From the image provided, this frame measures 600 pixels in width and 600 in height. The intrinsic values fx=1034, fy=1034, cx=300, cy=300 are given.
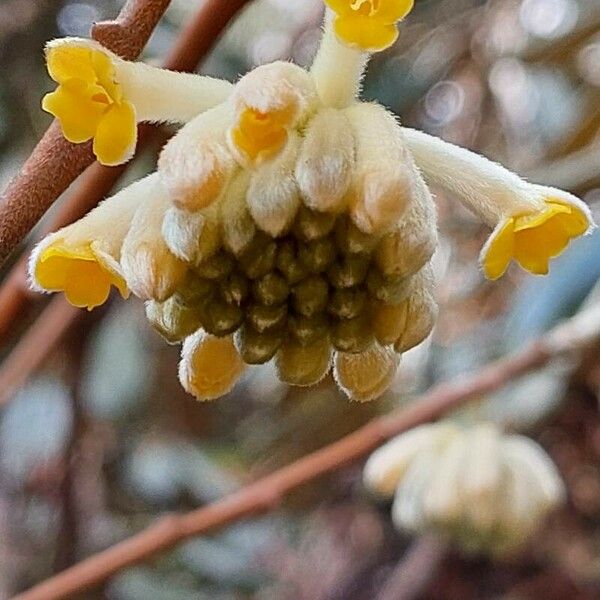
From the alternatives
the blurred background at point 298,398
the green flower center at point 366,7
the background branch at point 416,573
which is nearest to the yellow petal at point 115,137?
the green flower center at point 366,7

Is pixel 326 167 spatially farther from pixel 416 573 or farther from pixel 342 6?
pixel 416 573

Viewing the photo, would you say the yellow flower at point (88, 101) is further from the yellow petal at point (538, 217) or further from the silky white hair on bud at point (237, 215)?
the yellow petal at point (538, 217)

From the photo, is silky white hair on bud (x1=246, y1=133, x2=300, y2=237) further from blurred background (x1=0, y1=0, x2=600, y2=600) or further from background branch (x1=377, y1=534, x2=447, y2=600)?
background branch (x1=377, y1=534, x2=447, y2=600)

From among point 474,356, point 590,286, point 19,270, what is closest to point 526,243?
point 19,270

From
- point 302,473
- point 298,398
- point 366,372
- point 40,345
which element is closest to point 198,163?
point 366,372

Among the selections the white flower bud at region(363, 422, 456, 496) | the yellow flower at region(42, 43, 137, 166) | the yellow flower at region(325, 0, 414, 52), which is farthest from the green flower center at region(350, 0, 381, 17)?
the white flower bud at region(363, 422, 456, 496)

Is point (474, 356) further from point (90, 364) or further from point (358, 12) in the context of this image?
point (358, 12)

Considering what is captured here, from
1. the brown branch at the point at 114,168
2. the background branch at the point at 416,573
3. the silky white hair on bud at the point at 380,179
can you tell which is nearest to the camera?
the silky white hair on bud at the point at 380,179
